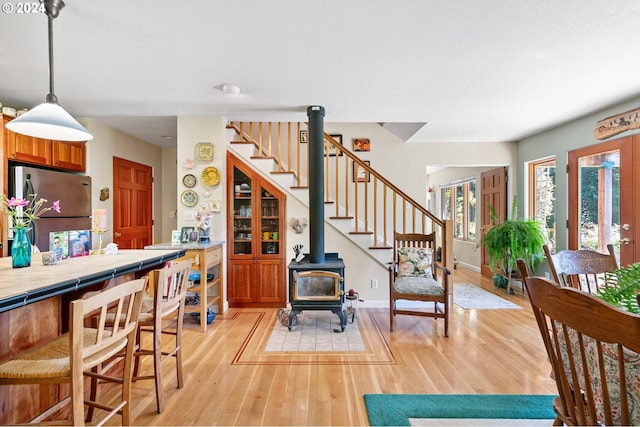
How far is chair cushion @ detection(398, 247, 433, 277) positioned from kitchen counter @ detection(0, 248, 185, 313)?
2571 millimetres

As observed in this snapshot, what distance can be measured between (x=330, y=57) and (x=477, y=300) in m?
3.85

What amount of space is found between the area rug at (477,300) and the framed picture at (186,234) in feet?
11.9

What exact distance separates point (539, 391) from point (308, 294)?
2138mm

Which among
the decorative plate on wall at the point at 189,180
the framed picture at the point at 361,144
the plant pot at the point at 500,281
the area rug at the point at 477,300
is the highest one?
the framed picture at the point at 361,144

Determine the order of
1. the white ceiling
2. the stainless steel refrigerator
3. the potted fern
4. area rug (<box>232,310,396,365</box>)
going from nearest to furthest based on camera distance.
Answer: the potted fern → the white ceiling → area rug (<box>232,310,396,365</box>) → the stainless steel refrigerator

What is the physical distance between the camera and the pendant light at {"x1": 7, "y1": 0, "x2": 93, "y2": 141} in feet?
6.07

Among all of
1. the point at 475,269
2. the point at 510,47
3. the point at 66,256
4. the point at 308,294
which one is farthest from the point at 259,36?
the point at 475,269

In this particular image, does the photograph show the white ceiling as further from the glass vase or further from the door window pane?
the glass vase

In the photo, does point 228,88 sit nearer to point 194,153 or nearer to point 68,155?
point 194,153

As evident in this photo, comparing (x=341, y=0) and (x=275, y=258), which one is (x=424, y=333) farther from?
(x=341, y=0)

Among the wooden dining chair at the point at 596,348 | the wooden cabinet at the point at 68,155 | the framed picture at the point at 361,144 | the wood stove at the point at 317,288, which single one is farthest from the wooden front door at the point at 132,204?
the wooden dining chair at the point at 596,348

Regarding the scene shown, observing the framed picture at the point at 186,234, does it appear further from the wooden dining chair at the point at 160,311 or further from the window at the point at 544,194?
the window at the point at 544,194

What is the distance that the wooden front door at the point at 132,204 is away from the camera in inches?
183

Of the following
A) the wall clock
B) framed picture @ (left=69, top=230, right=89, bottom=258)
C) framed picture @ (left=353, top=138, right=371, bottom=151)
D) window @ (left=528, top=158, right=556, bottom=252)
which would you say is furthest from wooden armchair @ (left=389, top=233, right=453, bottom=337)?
framed picture @ (left=69, top=230, right=89, bottom=258)
